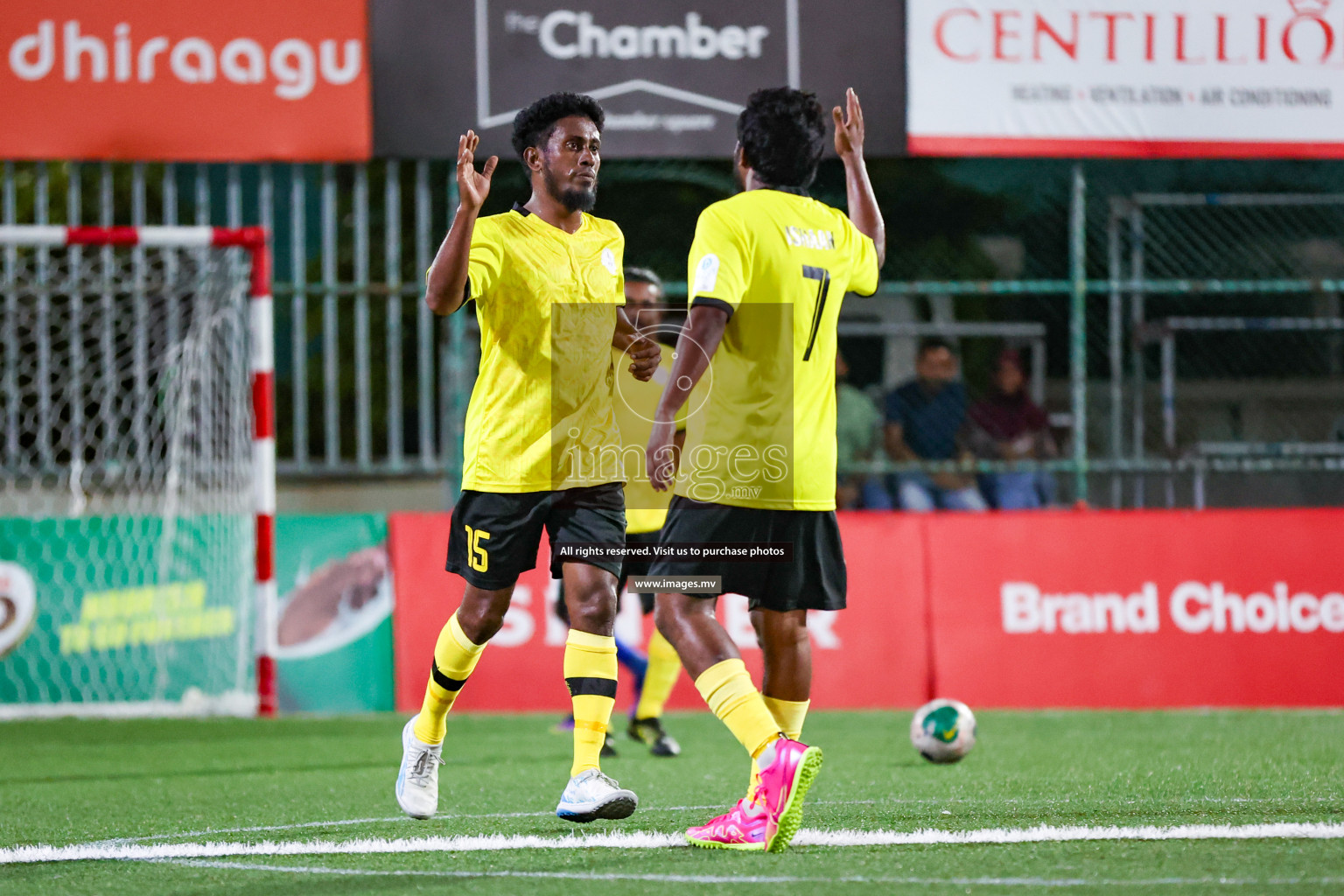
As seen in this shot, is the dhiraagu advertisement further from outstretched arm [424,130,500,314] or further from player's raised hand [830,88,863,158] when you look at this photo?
player's raised hand [830,88,863,158]

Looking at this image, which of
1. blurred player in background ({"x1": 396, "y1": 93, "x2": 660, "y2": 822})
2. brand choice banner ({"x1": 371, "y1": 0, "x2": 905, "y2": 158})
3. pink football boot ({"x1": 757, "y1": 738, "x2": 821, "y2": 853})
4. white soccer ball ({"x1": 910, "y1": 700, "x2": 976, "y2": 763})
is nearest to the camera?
pink football boot ({"x1": 757, "y1": 738, "x2": 821, "y2": 853})

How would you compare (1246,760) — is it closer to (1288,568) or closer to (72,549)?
(1288,568)

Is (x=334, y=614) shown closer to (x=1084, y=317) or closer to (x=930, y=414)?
(x=930, y=414)

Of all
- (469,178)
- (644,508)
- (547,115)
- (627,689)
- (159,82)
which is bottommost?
(627,689)

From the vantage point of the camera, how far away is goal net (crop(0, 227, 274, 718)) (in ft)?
29.6

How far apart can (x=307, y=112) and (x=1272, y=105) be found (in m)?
5.82

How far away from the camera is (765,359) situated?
4.52 meters

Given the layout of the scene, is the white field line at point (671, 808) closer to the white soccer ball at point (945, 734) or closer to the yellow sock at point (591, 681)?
the yellow sock at point (591, 681)

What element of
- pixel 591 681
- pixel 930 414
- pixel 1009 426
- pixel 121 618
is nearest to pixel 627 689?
pixel 930 414

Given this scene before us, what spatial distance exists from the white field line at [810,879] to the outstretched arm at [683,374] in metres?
1.08

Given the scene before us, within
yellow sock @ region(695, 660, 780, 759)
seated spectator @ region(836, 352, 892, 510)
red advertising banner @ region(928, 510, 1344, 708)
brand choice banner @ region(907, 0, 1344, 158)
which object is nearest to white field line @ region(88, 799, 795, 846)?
yellow sock @ region(695, 660, 780, 759)

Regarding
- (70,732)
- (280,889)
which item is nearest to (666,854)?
(280,889)

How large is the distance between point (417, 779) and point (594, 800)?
0.67 meters

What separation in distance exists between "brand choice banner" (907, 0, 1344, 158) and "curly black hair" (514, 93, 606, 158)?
539 cm
